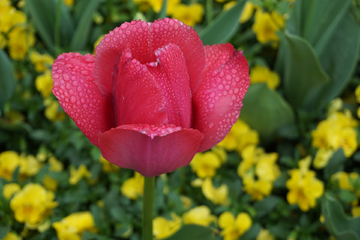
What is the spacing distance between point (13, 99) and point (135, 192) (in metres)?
0.61

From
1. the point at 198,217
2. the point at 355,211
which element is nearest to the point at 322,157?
the point at 355,211

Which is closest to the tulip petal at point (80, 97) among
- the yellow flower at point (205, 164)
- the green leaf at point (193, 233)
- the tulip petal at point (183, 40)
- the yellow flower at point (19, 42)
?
the tulip petal at point (183, 40)

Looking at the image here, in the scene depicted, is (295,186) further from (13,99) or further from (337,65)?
(13,99)

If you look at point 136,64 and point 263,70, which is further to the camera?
point 263,70

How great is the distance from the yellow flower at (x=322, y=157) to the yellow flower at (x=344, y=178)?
2.1 inches

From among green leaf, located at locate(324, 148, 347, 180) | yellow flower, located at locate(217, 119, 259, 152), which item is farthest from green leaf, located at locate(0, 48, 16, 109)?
green leaf, located at locate(324, 148, 347, 180)

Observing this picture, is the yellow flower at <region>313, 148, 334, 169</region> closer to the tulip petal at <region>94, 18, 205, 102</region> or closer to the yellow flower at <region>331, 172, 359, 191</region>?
the yellow flower at <region>331, 172, 359, 191</region>

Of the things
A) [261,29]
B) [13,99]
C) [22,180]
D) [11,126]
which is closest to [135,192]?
[22,180]

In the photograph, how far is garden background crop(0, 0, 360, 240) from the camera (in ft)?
3.09

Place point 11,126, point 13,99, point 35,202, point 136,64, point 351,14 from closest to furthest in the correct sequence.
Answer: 1. point 136,64
2. point 35,202
3. point 351,14
4. point 11,126
5. point 13,99

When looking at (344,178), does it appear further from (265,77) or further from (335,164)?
(265,77)

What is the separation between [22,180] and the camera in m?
1.10

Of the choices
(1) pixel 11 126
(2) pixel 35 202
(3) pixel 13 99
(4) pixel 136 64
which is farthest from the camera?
(3) pixel 13 99

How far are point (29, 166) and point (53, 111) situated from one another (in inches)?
8.3
